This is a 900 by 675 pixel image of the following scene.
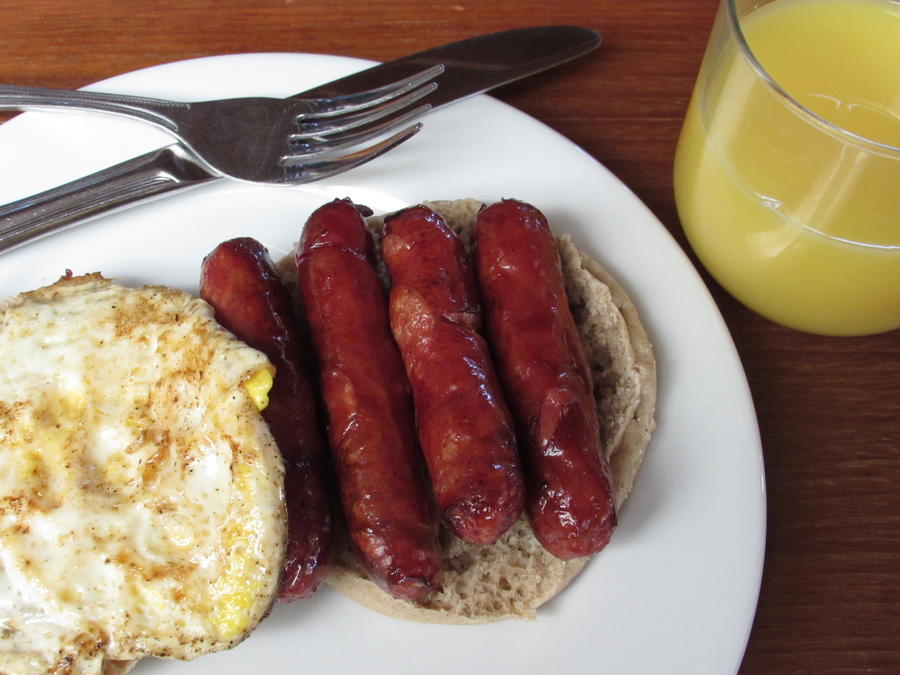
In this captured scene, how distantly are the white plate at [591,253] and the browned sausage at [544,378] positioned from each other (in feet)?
0.83

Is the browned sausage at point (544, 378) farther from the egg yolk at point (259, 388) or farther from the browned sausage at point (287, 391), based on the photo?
the egg yolk at point (259, 388)

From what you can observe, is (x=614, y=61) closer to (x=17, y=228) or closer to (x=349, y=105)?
(x=349, y=105)

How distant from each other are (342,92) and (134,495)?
4.76 feet

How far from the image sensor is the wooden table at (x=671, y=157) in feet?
6.62

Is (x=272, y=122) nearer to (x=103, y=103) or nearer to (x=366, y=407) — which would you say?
(x=103, y=103)

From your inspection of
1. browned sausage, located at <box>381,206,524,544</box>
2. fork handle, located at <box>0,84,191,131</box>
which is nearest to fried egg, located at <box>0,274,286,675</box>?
browned sausage, located at <box>381,206,524,544</box>

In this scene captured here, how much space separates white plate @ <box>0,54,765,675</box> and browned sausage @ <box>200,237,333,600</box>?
0.24 m

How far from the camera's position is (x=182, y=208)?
2.40 m

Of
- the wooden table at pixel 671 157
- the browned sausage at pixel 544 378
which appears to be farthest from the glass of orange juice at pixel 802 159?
the browned sausage at pixel 544 378

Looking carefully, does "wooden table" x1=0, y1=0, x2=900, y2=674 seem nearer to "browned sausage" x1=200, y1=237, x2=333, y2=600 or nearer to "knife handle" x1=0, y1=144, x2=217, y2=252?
"knife handle" x1=0, y1=144, x2=217, y2=252

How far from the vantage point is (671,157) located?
8.77 ft

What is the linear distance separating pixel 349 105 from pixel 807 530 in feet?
5.97

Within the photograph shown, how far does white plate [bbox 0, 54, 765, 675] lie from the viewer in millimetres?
1831

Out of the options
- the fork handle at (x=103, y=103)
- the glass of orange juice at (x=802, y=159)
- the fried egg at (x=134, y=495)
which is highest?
the glass of orange juice at (x=802, y=159)
